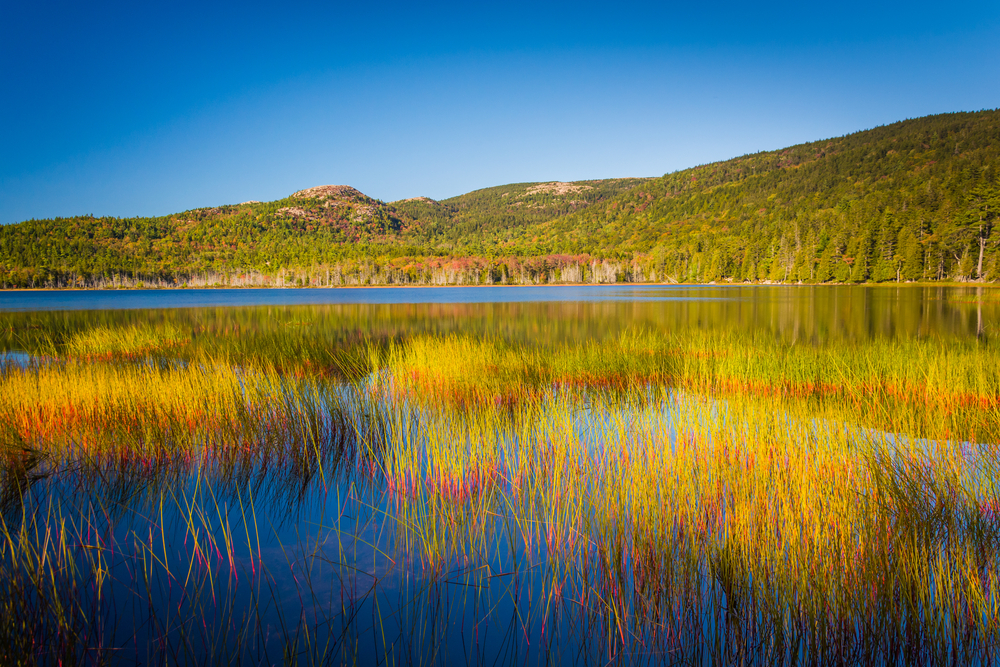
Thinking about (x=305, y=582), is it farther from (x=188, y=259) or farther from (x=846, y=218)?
(x=188, y=259)

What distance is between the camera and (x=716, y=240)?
393ft

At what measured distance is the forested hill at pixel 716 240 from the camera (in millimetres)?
73250

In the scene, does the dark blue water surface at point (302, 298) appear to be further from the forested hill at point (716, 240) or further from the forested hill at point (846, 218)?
the forested hill at point (716, 240)

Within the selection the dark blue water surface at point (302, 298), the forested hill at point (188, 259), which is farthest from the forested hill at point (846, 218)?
the forested hill at point (188, 259)

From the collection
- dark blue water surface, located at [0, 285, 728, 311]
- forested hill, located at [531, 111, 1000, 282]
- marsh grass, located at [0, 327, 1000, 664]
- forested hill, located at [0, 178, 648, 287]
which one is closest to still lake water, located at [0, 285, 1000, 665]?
marsh grass, located at [0, 327, 1000, 664]

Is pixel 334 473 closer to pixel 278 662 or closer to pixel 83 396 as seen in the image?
pixel 278 662

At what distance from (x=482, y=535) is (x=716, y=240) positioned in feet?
430

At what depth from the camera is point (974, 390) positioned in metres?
6.12

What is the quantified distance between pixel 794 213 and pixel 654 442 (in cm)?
14612

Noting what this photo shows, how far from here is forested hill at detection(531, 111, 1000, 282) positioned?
66.9 m

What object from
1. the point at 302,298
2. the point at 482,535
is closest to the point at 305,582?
the point at 482,535

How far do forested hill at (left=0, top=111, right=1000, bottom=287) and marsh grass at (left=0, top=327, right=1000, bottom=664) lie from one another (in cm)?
7300

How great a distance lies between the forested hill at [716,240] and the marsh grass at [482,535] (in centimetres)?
7300

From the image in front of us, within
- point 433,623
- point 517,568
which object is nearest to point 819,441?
point 517,568
